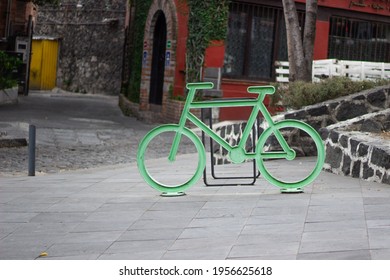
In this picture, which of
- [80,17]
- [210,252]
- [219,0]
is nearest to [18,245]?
[210,252]

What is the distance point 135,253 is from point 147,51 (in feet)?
62.9

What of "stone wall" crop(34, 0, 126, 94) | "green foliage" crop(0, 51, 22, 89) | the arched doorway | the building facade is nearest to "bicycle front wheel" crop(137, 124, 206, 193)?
the building facade

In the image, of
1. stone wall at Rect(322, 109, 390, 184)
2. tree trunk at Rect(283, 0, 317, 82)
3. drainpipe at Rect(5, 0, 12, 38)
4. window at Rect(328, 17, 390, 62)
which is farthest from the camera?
drainpipe at Rect(5, 0, 12, 38)

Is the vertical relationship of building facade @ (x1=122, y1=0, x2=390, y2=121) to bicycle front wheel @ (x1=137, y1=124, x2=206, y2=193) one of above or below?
above

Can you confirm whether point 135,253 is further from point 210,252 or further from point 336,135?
point 336,135

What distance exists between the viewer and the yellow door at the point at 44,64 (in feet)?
138

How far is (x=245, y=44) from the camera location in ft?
73.3

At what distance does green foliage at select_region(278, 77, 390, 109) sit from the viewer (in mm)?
13266

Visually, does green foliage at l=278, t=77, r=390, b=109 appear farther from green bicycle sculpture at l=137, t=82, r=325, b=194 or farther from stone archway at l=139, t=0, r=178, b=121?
stone archway at l=139, t=0, r=178, b=121

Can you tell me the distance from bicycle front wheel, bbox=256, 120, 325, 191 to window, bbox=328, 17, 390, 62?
12.0 m

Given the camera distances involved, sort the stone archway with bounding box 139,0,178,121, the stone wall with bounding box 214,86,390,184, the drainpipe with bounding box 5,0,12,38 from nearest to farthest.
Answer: the stone wall with bounding box 214,86,390,184
the stone archway with bounding box 139,0,178,121
the drainpipe with bounding box 5,0,12,38

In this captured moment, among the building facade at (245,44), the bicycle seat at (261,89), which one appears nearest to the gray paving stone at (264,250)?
the bicycle seat at (261,89)

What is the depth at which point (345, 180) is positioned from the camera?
9820 mm

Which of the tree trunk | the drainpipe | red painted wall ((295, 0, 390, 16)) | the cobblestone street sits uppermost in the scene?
red painted wall ((295, 0, 390, 16))
